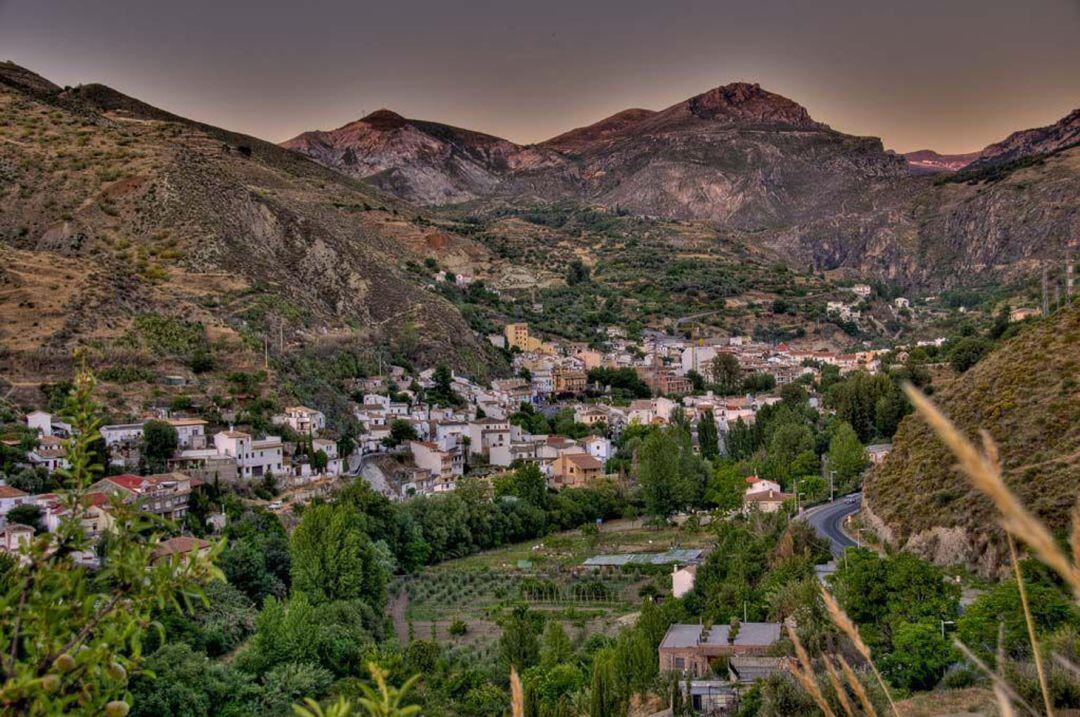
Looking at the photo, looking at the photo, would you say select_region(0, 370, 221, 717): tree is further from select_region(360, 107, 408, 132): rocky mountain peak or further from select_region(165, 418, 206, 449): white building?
select_region(360, 107, 408, 132): rocky mountain peak

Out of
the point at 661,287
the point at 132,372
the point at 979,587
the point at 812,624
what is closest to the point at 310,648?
the point at 812,624

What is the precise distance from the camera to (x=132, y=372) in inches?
976

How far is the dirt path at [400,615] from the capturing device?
58.1 ft

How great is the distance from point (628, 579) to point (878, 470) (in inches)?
261

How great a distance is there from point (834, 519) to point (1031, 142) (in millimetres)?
139495

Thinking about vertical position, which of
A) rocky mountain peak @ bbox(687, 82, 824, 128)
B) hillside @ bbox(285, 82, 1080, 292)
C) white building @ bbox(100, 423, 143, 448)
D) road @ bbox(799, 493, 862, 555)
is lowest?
road @ bbox(799, 493, 862, 555)

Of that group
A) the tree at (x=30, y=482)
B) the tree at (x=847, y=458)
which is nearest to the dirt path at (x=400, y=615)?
the tree at (x=30, y=482)

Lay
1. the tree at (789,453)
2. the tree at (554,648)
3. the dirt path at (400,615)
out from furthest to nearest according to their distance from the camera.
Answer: the tree at (789,453) < the dirt path at (400,615) < the tree at (554,648)

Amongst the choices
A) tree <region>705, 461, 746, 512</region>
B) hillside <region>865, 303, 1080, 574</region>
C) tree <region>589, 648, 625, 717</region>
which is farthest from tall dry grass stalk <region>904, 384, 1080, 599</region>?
tree <region>705, 461, 746, 512</region>

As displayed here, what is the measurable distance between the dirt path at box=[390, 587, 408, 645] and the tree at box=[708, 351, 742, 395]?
25.9m

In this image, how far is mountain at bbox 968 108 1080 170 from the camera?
419 feet

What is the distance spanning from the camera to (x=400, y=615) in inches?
759

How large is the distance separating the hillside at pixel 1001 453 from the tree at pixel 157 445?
15.2 m

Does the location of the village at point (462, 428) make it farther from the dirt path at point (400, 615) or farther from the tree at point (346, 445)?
the dirt path at point (400, 615)
